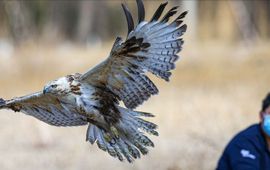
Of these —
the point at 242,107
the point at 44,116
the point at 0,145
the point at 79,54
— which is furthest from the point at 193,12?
the point at 44,116

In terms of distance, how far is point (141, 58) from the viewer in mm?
5789

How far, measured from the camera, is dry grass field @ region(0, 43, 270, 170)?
8828 millimetres

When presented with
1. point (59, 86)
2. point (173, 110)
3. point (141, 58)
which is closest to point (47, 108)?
point (59, 86)

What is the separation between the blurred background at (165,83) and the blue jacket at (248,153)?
1499 millimetres

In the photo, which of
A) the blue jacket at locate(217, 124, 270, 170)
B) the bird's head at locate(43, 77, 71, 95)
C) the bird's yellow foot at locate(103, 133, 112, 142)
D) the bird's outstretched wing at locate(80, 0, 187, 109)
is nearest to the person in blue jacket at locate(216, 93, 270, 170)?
the blue jacket at locate(217, 124, 270, 170)

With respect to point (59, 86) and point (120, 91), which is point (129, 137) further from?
point (59, 86)

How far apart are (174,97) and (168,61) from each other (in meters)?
8.57

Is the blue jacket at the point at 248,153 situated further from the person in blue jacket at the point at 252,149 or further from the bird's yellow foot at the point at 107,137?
the bird's yellow foot at the point at 107,137

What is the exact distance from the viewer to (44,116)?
644cm

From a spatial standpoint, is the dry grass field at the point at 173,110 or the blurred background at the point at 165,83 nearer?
the dry grass field at the point at 173,110

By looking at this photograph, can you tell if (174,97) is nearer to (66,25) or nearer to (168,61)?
(168,61)

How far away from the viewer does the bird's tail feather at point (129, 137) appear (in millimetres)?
5957

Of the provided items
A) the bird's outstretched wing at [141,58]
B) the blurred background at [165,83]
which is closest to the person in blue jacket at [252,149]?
the bird's outstretched wing at [141,58]

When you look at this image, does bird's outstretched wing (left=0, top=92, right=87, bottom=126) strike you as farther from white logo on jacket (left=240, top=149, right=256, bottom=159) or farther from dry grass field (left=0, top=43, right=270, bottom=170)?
dry grass field (left=0, top=43, right=270, bottom=170)
